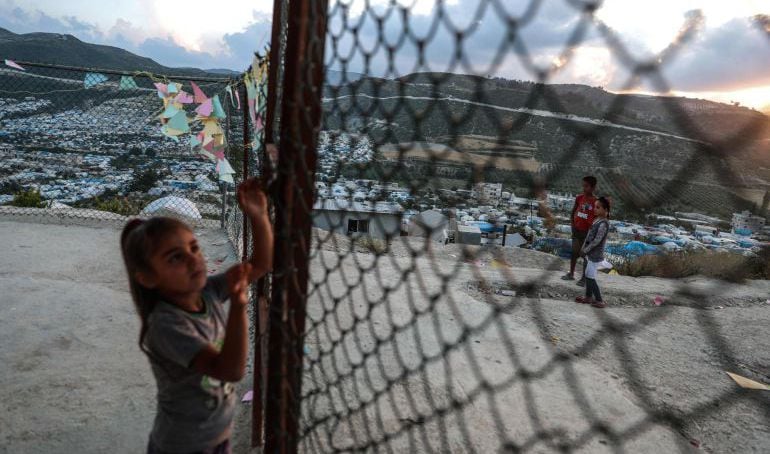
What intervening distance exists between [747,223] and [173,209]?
310 inches

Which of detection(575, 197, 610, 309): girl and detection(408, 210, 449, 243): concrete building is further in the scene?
detection(575, 197, 610, 309): girl

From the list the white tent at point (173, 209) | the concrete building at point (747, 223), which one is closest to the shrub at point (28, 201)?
the white tent at point (173, 209)

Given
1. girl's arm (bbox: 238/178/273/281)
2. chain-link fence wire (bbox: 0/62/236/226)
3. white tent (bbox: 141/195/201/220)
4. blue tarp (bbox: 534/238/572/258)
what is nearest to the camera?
girl's arm (bbox: 238/178/273/281)

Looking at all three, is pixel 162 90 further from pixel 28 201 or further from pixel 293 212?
pixel 28 201

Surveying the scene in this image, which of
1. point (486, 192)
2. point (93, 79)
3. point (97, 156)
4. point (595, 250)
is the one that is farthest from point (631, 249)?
point (97, 156)

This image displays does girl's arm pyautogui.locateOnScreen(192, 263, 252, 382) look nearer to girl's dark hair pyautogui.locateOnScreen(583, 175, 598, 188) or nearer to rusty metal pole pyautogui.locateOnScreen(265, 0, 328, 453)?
rusty metal pole pyautogui.locateOnScreen(265, 0, 328, 453)

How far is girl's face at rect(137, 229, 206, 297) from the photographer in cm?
138

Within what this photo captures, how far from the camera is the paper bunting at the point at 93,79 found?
6727mm

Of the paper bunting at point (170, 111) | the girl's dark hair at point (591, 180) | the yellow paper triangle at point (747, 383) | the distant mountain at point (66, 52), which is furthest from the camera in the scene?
the distant mountain at point (66, 52)

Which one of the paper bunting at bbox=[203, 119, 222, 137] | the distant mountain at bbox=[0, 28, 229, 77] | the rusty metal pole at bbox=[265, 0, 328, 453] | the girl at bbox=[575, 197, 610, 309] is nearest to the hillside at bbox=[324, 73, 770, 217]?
the rusty metal pole at bbox=[265, 0, 328, 453]

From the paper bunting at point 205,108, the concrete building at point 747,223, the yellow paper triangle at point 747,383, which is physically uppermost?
the paper bunting at point 205,108

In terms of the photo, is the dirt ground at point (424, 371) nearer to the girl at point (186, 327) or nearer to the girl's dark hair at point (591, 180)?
the girl's dark hair at point (591, 180)

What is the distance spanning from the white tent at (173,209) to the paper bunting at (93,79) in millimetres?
1916

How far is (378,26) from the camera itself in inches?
53.3
